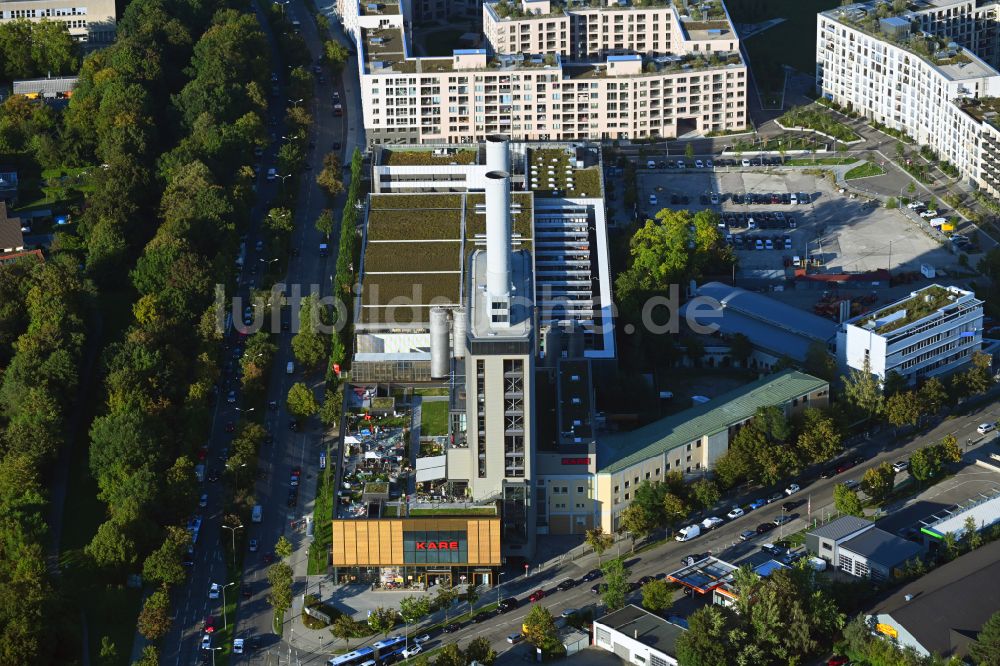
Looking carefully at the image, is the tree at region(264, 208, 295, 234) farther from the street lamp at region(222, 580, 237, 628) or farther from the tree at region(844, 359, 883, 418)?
the tree at region(844, 359, 883, 418)

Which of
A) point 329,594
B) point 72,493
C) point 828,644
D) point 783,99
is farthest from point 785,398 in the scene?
point 783,99

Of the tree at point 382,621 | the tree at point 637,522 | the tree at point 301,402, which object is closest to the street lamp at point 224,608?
the tree at point 382,621

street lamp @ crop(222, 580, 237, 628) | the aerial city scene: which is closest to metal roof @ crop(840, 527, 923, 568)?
the aerial city scene

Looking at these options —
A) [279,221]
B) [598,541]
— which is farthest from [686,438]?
[279,221]

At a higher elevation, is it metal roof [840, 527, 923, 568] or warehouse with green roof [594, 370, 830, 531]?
warehouse with green roof [594, 370, 830, 531]

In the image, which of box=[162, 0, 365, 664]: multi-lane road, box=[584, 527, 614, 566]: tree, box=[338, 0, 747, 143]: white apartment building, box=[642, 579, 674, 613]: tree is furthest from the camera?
box=[338, 0, 747, 143]: white apartment building

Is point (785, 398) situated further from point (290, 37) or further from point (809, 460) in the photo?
point (290, 37)
